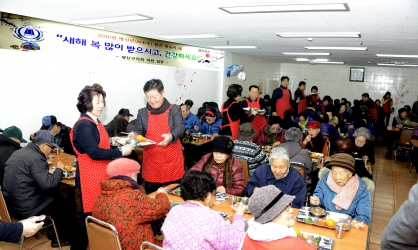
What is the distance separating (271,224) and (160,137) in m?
2.18

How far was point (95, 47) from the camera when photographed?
7.28 meters

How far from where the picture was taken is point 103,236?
97.2 inches

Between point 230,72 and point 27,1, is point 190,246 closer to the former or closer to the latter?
point 27,1

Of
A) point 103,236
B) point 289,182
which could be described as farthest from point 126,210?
point 289,182

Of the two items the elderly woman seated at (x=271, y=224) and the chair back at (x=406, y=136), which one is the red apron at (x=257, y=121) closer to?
the chair back at (x=406, y=136)

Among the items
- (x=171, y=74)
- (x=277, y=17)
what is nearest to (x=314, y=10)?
(x=277, y=17)

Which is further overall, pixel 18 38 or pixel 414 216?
pixel 18 38

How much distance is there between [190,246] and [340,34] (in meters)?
4.84

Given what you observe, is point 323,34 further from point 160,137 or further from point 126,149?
point 126,149

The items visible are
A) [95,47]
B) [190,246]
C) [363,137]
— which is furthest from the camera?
[95,47]

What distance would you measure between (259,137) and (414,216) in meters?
5.37

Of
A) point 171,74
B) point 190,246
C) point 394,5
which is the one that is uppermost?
point 394,5

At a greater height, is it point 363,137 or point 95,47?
point 95,47

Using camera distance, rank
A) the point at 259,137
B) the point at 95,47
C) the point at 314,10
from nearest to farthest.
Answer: the point at 314,10
the point at 259,137
the point at 95,47
